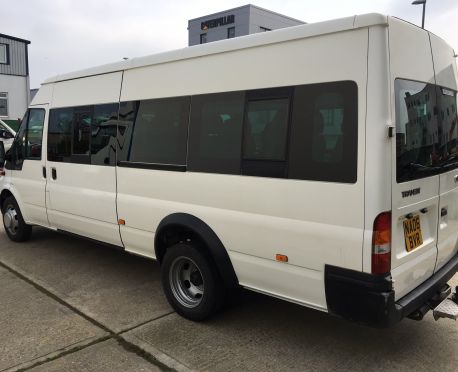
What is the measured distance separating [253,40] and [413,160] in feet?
4.73

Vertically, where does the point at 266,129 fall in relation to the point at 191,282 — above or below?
above

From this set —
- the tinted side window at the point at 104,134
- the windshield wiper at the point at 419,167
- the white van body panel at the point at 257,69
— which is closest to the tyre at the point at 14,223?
the tinted side window at the point at 104,134

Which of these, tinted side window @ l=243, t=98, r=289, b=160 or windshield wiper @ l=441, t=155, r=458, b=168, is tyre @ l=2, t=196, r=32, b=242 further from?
windshield wiper @ l=441, t=155, r=458, b=168

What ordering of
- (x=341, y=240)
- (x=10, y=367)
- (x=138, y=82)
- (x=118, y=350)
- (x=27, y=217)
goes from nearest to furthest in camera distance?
(x=341, y=240), (x=10, y=367), (x=118, y=350), (x=138, y=82), (x=27, y=217)

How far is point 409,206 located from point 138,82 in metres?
2.74

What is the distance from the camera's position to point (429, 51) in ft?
10.8

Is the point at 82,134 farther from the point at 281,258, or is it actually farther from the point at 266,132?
the point at 281,258

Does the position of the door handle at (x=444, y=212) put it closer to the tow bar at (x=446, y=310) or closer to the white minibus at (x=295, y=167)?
the white minibus at (x=295, y=167)

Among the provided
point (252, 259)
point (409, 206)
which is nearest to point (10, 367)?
point (252, 259)

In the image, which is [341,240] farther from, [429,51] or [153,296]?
[153,296]

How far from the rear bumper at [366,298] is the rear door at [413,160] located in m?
A: 0.10

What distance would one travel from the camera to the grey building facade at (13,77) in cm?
2725

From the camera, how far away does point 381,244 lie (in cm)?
279

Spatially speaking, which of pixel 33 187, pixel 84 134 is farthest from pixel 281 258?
pixel 33 187
